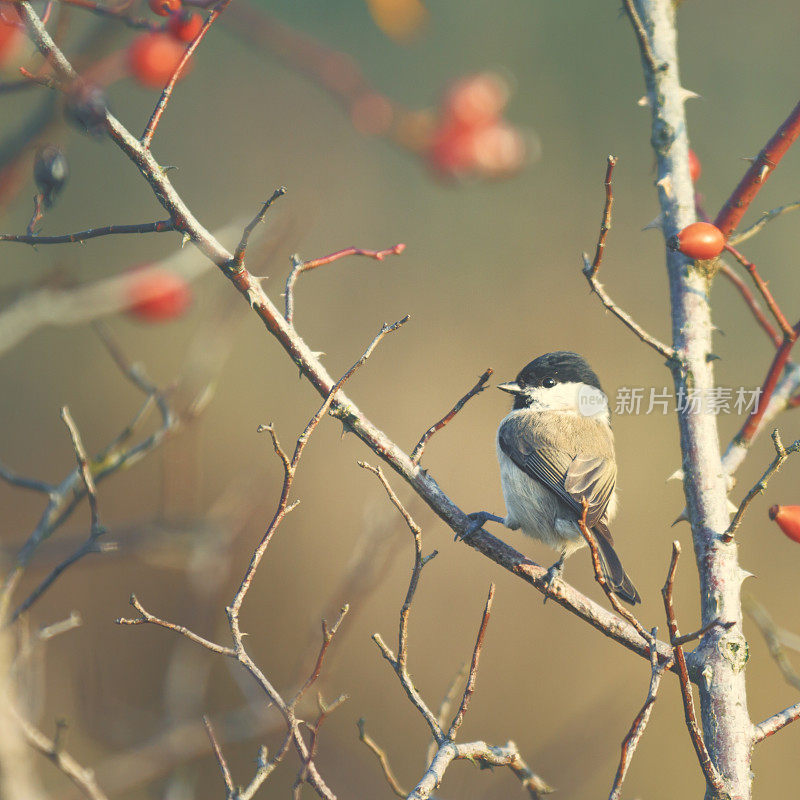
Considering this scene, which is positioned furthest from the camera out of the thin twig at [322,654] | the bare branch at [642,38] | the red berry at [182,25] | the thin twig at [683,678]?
the bare branch at [642,38]

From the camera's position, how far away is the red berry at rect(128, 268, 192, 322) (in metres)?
2.21

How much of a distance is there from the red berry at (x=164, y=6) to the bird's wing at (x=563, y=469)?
1697 mm

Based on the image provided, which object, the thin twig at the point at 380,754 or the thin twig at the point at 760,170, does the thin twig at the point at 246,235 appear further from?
the thin twig at the point at 760,170

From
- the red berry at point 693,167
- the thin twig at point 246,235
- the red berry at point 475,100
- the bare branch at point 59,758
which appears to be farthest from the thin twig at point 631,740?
the red berry at point 475,100

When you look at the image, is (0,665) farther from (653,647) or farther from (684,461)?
(684,461)

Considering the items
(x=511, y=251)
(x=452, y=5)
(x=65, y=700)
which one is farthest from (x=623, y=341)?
(x=65, y=700)

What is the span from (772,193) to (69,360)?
4.97 m

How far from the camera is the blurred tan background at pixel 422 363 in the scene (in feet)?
14.5

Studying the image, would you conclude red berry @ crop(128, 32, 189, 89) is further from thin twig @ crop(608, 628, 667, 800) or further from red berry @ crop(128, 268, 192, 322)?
thin twig @ crop(608, 628, 667, 800)

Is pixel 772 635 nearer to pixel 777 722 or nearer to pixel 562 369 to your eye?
pixel 777 722

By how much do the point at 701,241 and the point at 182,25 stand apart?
49.5 inches

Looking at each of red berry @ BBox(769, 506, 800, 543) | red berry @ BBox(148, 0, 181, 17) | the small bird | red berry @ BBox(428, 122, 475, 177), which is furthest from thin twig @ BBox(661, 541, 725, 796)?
red berry @ BBox(428, 122, 475, 177)

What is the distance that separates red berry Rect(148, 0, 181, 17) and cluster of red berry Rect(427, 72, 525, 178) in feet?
4.56

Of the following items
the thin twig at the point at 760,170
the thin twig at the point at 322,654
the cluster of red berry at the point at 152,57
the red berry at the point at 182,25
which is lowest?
the thin twig at the point at 322,654
